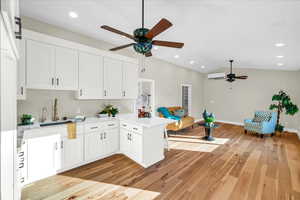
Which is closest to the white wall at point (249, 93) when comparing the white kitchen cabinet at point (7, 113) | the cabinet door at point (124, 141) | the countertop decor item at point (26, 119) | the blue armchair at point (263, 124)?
the blue armchair at point (263, 124)

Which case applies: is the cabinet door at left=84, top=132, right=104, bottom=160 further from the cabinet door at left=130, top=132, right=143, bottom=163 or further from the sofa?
the sofa

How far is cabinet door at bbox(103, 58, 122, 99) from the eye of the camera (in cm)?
372

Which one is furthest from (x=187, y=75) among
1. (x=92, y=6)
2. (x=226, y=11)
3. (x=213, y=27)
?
(x=92, y=6)

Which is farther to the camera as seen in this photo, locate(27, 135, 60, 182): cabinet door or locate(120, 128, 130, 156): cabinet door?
locate(120, 128, 130, 156): cabinet door

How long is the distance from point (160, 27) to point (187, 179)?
2.59 metres

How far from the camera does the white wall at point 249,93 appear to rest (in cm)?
646

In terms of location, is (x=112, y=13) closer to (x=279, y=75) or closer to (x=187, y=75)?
(x=187, y=75)

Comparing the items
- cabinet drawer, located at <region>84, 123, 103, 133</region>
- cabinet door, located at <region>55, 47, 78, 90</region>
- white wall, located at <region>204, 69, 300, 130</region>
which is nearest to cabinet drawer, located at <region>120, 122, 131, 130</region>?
cabinet drawer, located at <region>84, 123, 103, 133</region>

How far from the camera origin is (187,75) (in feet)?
24.9

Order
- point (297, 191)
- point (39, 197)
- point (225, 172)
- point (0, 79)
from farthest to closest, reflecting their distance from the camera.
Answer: point (225, 172), point (297, 191), point (39, 197), point (0, 79)

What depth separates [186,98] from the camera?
783 centimetres

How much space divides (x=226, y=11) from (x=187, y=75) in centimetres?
520

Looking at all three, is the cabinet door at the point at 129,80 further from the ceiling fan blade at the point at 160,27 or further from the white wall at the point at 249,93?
the white wall at the point at 249,93

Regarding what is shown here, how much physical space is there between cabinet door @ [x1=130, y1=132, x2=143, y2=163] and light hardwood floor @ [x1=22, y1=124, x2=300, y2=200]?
6.2 inches
